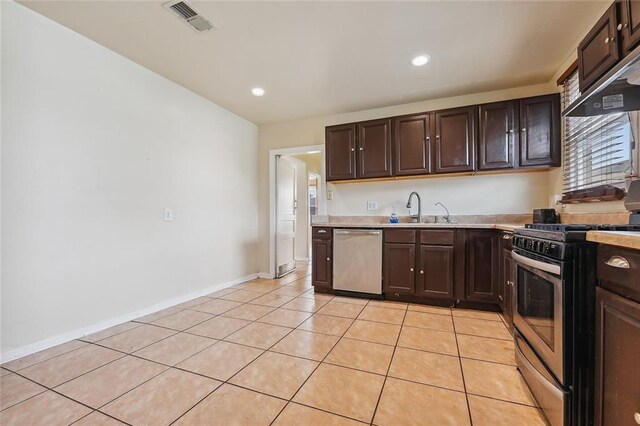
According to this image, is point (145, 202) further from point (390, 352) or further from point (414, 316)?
point (414, 316)

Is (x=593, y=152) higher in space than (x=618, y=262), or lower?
higher

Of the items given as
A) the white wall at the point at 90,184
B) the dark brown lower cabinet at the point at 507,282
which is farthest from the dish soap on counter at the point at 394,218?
Answer: the white wall at the point at 90,184

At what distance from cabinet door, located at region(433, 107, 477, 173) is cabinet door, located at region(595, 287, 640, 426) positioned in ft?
7.41

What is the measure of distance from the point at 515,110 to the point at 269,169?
130 inches

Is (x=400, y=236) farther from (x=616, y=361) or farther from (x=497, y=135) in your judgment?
(x=616, y=361)

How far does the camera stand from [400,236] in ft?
10.1

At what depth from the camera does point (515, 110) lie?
286 centimetres

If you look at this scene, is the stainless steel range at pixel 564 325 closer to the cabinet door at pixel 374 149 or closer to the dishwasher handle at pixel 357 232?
the dishwasher handle at pixel 357 232

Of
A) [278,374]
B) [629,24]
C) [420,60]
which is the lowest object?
[278,374]

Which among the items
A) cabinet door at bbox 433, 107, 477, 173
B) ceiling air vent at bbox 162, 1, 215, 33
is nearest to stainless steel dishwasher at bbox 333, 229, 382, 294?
cabinet door at bbox 433, 107, 477, 173

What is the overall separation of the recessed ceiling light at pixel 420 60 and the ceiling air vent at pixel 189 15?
1831 mm

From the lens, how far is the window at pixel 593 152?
1806mm

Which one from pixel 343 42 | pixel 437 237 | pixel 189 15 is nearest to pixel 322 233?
pixel 437 237

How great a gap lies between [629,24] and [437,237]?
2.02 metres
